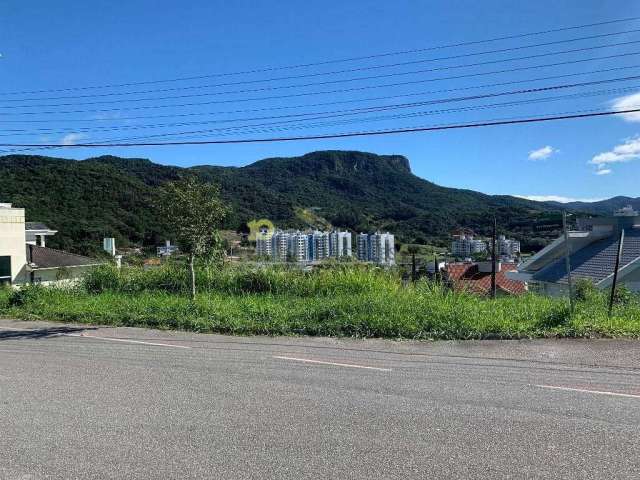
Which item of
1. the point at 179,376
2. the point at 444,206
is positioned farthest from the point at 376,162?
the point at 179,376

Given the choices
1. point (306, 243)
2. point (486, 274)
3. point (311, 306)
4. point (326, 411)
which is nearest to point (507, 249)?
point (486, 274)

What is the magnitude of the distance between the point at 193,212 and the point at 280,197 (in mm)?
73072

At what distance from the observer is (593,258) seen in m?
27.2

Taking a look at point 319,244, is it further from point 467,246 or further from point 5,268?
point 5,268

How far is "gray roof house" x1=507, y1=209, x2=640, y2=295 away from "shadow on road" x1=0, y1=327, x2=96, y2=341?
60.2ft

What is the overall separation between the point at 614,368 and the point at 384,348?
308 cm

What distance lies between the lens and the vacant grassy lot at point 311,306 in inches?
353

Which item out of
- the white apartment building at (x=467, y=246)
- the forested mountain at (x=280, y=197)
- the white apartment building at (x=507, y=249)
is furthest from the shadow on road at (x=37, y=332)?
the white apartment building at (x=507, y=249)

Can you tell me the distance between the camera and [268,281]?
44.9 feet

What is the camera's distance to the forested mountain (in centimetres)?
4869

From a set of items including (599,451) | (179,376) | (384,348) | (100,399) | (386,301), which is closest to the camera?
(599,451)

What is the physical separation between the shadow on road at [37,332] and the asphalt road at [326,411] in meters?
1.60

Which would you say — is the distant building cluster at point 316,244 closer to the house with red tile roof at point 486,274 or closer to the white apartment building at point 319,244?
the white apartment building at point 319,244

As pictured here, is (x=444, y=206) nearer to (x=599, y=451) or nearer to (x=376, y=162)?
(x=376, y=162)
